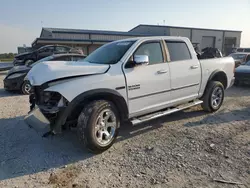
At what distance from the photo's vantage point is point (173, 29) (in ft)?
→ 133

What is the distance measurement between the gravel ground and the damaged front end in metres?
0.56

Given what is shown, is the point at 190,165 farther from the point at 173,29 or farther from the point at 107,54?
the point at 173,29

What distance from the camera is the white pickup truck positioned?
334 cm

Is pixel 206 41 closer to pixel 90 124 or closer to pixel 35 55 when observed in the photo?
pixel 35 55

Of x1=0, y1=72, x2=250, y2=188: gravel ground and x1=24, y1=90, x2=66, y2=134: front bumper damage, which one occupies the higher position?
x1=24, y1=90, x2=66, y2=134: front bumper damage

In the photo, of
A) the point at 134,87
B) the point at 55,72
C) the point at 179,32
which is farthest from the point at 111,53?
the point at 179,32

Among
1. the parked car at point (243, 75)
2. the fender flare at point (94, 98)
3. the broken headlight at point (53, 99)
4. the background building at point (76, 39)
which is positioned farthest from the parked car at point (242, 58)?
the background building at point (76, 39)

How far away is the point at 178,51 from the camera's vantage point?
193 inches

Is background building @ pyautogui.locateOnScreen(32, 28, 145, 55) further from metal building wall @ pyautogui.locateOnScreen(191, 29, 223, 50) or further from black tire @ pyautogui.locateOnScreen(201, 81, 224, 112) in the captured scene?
black tire @ pyautogui.locateOnScreen(201, 81, 224, 112)

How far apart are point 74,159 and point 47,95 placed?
3.71 ft

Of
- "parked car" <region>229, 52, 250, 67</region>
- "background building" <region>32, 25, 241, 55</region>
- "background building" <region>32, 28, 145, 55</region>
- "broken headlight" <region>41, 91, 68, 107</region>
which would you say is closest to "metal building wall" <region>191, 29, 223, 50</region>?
"background building" <region>32, 25, 241, 55</region>

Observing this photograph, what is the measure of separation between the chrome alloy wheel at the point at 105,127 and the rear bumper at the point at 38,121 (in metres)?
0.79

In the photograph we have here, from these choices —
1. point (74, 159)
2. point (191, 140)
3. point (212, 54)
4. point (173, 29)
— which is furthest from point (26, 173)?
point (173, 29)

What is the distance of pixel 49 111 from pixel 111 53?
69.5 inches
